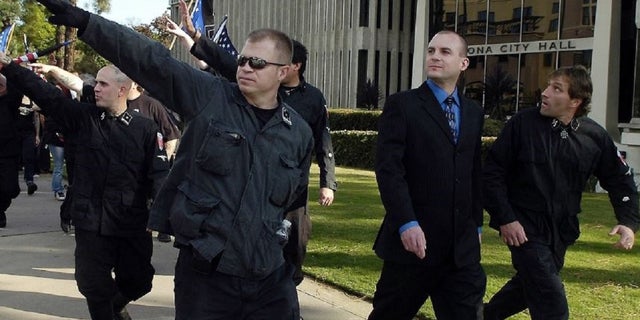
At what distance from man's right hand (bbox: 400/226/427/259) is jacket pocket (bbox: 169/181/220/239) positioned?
117 cm

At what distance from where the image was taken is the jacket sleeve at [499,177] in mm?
4520

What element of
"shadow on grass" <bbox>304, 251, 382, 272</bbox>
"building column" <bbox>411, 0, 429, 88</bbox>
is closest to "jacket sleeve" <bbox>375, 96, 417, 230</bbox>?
"shadow on grass" <bbox>304, 251, 382, 272</bbox>

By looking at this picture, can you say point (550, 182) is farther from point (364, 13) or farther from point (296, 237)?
point (364, 13)

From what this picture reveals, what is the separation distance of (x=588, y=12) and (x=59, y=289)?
61.4 ft

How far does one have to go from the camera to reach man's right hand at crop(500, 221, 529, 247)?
4.47 m

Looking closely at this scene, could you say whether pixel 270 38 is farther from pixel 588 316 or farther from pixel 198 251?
pixel 588 316

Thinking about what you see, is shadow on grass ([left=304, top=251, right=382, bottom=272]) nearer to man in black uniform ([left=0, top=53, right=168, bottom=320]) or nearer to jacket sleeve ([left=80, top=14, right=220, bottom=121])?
man in black uniform ([left=0, top=53, right=168, bottom=320])

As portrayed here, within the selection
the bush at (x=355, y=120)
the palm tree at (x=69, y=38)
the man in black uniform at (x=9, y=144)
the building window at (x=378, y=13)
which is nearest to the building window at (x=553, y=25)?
the bush at (x=355, y=120)

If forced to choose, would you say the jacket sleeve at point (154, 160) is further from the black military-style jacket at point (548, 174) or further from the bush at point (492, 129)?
the bush at point (492, 129)

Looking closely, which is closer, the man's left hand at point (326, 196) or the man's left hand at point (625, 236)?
the man's left hand at point (625, 236)

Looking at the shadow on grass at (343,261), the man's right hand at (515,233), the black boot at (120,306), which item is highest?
the man's right hand at (515,233)

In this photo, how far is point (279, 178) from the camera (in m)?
3.30

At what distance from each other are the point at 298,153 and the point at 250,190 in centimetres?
37

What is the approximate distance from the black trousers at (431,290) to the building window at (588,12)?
61.3 ft
